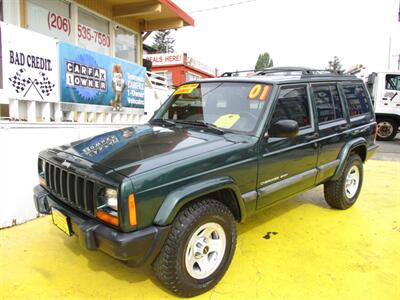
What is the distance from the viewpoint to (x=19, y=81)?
4.34 meters

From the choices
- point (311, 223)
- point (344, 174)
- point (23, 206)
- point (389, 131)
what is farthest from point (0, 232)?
point (389, 131)

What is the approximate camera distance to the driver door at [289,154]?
326 centimetres

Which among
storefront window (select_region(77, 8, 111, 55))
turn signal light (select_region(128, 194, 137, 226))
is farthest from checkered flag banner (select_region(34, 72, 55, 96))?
storefront window (select_region(77, 8, 111, 55))

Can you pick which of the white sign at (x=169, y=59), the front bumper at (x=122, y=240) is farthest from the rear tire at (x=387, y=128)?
the front bumper at (x=122, y=240)

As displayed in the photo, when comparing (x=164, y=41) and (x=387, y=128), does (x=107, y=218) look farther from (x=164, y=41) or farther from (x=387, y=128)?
(x=164, y=41)

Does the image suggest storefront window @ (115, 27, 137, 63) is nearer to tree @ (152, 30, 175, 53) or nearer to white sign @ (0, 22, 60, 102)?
white sign @ (0, 22, 60, 102)

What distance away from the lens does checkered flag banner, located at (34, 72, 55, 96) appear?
4680mm

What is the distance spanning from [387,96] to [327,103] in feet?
35.3

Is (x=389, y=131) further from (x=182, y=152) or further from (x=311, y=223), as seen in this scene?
(x=182, y=152)

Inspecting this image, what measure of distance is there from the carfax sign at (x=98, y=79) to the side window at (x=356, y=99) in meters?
3.94

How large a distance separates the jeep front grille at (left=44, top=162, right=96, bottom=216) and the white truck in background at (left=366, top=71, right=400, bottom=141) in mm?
13308

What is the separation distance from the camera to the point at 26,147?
414cm

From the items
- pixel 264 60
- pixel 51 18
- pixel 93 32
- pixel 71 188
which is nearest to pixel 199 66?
pixel 93 32

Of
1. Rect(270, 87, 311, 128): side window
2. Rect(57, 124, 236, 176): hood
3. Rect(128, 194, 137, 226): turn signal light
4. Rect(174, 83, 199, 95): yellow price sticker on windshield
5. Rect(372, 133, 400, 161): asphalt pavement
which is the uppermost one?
Rect(174, 83, 199, 95): yellow price sticker on windshield
